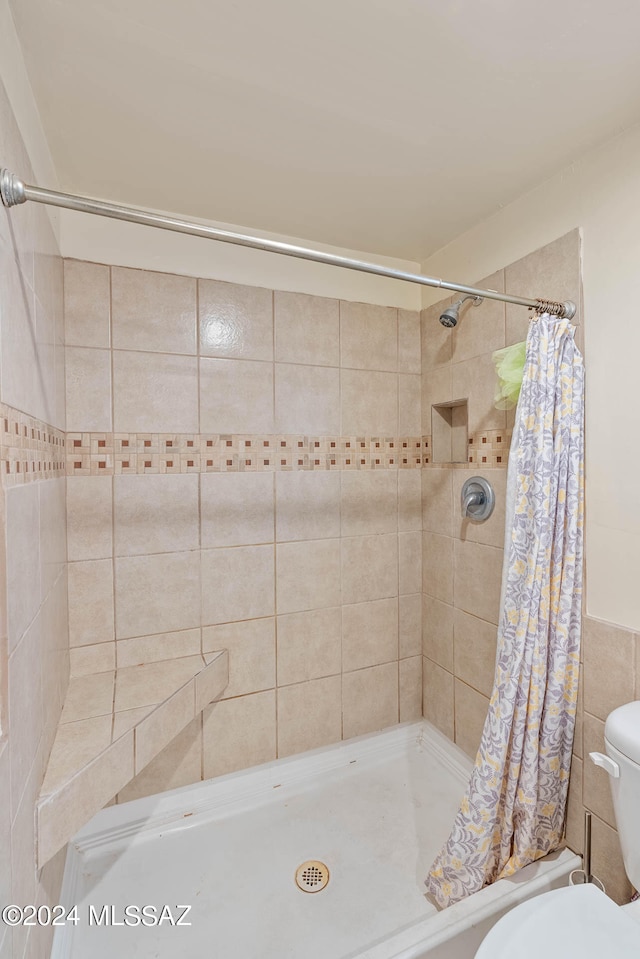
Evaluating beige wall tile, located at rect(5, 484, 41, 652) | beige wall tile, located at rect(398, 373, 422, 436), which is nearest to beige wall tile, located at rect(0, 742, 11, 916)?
beige wall tile, located at rect(5, 484, 41, 652)

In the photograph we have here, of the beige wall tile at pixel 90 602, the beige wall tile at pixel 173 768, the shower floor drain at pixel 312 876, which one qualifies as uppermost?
the beige wall tile at pixel 90 602

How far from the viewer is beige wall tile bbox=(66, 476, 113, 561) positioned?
4.96 ft

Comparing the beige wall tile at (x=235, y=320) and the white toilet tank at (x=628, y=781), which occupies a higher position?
the beige wall tile at (x=235, y=320)

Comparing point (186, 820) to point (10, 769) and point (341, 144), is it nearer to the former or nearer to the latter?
point (10, 769)

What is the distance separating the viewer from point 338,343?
1866 mm

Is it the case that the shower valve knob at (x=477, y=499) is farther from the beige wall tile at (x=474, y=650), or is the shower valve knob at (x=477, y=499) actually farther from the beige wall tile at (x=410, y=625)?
the beige wall tile at (x=410, y=625)

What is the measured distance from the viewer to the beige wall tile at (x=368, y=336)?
188 cm

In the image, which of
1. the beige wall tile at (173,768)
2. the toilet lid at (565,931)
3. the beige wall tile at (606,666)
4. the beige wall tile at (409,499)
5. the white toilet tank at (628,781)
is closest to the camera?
the toilet lid at (565,931)

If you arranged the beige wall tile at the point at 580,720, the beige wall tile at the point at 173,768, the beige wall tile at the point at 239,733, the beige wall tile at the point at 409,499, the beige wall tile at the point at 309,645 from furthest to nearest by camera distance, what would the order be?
1. the beige wall tile at the point at 409,499
2. the beige wall tile at the point at 309,645
3. the beige wall tile at the point at 239,733
4. the beige wall tile at the point at 173,768
5. the beige wall tile at the point at 580,720

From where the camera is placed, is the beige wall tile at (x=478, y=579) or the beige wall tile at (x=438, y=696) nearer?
the beige wall tile at (x=478, y=579)

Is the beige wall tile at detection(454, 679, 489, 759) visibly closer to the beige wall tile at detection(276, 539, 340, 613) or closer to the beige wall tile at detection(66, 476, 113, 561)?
the beige wall tile at detection(276, 539, 340, 613)

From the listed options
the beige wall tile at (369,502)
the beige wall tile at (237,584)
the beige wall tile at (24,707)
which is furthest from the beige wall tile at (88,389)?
the beige wall tile at (369,502)

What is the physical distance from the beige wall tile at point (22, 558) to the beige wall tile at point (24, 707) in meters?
0.04

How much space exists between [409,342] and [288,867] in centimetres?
205
